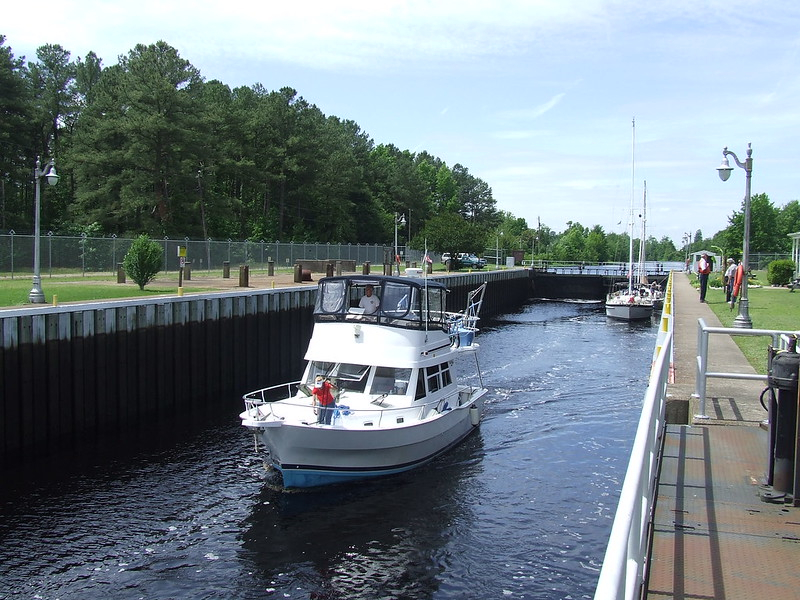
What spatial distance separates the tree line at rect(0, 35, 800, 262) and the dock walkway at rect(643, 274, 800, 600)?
55224 mm

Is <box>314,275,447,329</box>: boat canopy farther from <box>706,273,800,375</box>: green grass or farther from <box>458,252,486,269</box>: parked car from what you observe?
<box>458,252,486,269</box>: parked car

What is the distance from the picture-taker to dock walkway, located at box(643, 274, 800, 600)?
223 inches

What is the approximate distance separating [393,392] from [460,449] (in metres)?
3.19

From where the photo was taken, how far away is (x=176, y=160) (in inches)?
2414

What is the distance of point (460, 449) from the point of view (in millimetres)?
20500

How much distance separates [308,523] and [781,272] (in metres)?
44.3

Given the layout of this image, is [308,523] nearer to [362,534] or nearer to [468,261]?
[362,534]

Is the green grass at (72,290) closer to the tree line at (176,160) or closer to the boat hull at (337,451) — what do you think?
the boat hull at (337,451)

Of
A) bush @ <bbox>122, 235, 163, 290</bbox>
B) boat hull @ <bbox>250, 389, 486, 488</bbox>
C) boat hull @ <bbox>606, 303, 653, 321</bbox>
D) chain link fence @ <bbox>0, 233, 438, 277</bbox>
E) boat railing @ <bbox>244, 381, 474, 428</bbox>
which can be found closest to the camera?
boat hull @ <bbox>250, 389, 486, 488</bbox>

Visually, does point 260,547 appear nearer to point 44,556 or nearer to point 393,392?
point 44,556

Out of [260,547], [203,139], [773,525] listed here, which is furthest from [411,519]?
[203,139]

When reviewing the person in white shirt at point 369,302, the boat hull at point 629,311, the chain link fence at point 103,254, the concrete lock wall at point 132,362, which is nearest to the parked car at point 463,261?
the boat hull at point 629,311

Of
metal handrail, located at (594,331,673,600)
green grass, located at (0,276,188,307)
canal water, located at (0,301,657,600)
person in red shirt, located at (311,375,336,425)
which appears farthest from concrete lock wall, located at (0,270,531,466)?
metal handrail, located at (594,331,673,600)

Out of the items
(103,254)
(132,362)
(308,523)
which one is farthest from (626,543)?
(103,254)
